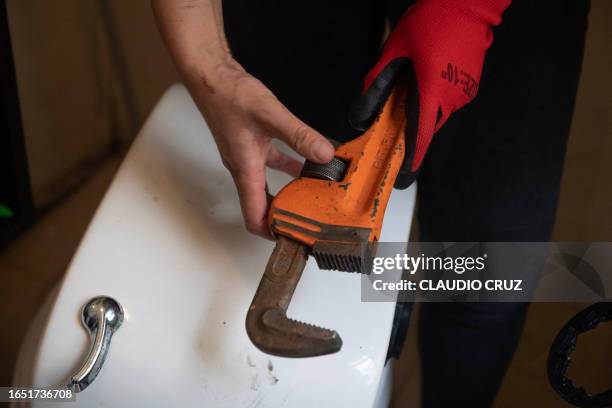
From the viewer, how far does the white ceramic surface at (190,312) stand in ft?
1.73

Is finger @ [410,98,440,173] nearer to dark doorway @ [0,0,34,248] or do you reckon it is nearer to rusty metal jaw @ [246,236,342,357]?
rusty metal jaw @ [246,236,342,357]

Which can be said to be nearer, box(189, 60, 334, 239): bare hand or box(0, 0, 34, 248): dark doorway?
box(189, 60, 334, 239): bare hand

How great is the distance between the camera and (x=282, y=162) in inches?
24.4

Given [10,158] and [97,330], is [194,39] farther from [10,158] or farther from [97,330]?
[10,158]

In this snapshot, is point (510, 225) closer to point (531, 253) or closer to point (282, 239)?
point (531, 253)

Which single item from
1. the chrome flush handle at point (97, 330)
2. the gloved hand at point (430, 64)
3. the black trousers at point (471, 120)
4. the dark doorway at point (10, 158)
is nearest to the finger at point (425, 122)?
the gloved hand at point (430, 64)

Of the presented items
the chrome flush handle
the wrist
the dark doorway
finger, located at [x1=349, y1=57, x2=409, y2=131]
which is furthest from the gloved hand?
the dark doorway

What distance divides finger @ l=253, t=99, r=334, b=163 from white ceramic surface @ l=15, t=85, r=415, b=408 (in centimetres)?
13

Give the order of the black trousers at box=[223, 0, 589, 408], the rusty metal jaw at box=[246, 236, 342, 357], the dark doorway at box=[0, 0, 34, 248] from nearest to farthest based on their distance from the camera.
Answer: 1. the rusty metal jaw at box=[246, 236, 342, 357]
2. the black trousers at box=[223, 0, 589, 408]
3. the dark doorway at box=[0, 0, 34, 248]

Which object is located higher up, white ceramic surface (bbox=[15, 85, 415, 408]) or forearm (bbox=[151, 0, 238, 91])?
forearm (bbox=[151, 0, 238, 91])

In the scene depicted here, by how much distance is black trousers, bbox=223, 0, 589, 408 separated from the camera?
0.59 m

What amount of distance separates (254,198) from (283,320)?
12 cm

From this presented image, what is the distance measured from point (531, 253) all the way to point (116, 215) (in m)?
0.42

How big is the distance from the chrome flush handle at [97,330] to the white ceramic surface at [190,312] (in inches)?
0.4
